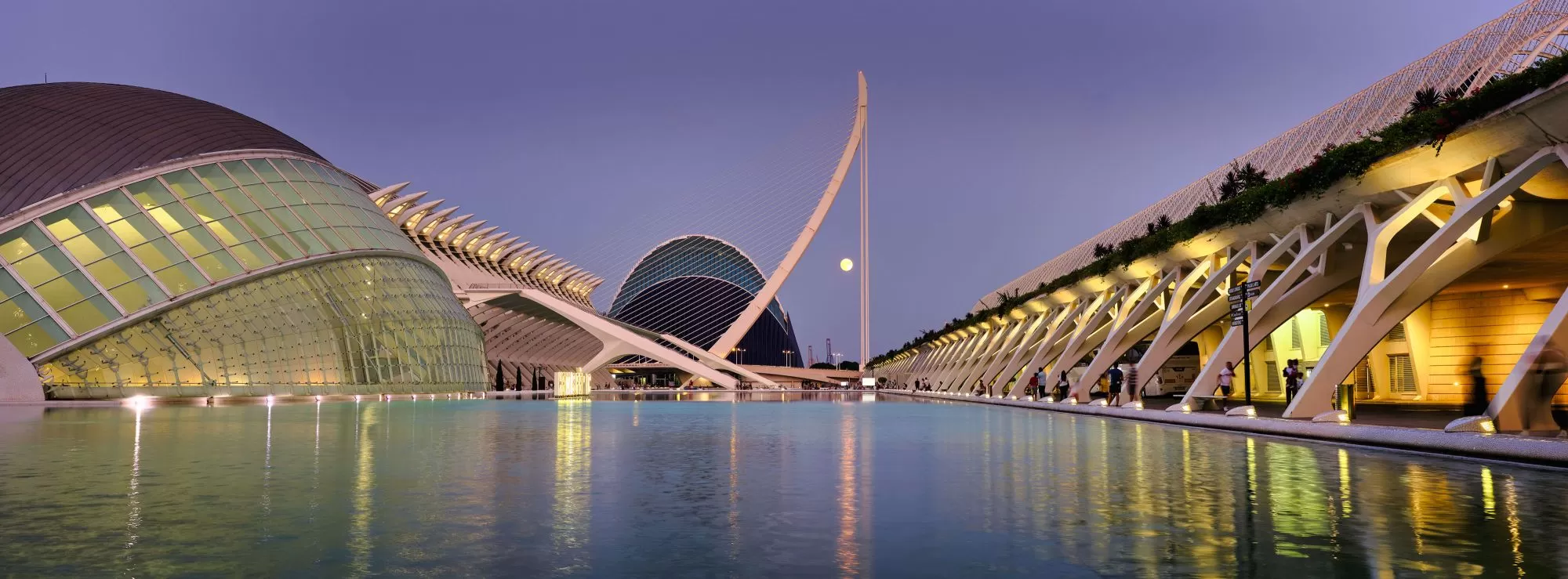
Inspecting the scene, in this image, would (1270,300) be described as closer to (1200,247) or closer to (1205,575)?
(1200,247)

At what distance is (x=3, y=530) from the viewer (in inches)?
235

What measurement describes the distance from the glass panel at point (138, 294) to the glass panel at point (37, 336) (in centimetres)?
182

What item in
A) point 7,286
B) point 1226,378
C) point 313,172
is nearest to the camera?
point 1226,378

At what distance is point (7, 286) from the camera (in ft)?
104

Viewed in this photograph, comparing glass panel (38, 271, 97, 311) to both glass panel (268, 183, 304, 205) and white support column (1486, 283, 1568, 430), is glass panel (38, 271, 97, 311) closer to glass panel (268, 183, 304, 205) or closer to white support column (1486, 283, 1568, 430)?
glass panel (268, 183, 304, 205)

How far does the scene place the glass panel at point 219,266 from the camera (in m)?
36.0

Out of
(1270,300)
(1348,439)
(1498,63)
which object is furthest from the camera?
(1498,63)

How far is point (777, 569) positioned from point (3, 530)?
416cm

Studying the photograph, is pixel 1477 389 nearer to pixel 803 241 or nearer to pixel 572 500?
pixel 572 500

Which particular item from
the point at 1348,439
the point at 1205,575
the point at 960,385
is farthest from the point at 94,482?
the point at 960,385

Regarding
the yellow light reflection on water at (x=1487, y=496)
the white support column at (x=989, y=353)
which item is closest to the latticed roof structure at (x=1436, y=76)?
the white support column at (x=989, y=353)

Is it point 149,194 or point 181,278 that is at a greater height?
point 149,194

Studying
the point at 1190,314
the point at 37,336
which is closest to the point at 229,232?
the point at 37,336

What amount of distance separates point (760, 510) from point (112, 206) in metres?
35.0
